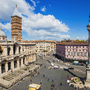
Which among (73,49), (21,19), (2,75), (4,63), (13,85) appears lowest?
(13,85)

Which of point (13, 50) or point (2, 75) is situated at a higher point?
point (13, 50)

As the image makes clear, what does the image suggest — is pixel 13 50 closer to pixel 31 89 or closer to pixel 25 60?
pixel 25 60

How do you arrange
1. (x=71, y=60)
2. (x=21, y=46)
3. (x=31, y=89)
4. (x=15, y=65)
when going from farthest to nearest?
(x=71, y=60)
(x=21, y=46)
(x=15, y=65)
(x=31, y=89)

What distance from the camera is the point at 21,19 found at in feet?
236

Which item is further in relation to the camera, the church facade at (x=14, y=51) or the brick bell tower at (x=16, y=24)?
the brick bell tower at (x=16, y=24)

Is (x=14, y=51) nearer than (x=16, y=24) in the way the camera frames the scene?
Yes

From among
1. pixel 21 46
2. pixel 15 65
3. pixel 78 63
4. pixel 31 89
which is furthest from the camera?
pixel 78 63

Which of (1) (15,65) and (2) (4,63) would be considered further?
(1) (15,65)

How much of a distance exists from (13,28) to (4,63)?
1547 inches

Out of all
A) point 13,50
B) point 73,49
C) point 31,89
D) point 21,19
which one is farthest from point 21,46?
point 73,49

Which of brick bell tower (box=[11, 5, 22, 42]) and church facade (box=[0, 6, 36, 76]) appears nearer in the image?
church facade (box=[0, 6, 36, 76])

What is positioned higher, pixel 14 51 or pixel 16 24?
pixel 16 24

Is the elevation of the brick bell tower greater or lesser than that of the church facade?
greater

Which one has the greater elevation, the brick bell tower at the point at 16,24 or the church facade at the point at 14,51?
the brick bell tower at the point at 16,24
